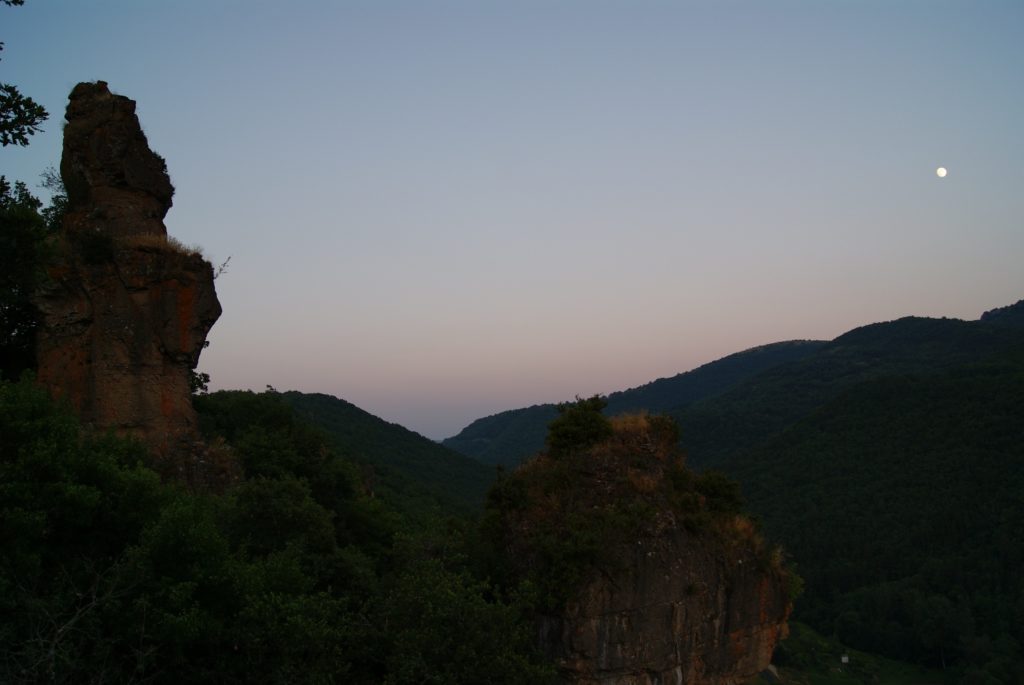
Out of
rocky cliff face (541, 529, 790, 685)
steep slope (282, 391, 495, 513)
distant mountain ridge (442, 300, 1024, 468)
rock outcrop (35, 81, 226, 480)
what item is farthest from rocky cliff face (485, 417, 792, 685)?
distant mountain ridge (442, 300, 1024, 468)

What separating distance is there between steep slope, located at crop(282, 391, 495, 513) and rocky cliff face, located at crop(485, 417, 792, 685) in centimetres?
3400

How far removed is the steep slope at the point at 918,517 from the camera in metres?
59.4

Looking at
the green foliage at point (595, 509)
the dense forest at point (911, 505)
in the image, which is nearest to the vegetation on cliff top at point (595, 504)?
the green foliage at point (595, 509)

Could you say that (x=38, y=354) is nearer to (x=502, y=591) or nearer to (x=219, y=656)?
(x=219, y=656)

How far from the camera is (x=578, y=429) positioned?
45.5 feet

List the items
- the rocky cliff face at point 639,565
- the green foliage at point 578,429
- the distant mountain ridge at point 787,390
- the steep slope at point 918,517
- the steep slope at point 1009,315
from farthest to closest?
the steep slope at point 1009,315, the distant mountain ridge at point 787,390, the steep slope at point 918,517, the green foliage at point 578,429, the rocky cliff face at point 639,565

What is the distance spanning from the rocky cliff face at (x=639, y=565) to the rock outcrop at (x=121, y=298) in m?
8.94

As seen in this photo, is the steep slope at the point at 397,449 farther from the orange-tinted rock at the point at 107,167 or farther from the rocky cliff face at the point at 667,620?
A: the rocky cliff face at the point at 667,620

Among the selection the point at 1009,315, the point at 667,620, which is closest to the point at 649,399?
the point at 1009,315

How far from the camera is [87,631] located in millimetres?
Answer: 8609

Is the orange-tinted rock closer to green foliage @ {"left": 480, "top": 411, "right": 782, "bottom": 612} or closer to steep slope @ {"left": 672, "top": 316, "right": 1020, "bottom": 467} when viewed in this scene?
green foliage @ {"left": 480, "top": 411, "right": 782, "bottom": 612}

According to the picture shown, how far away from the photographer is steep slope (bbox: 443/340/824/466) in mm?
136500

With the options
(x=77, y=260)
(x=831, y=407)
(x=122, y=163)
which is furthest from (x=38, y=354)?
(x=831, y=407)

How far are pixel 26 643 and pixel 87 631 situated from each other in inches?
40.6
